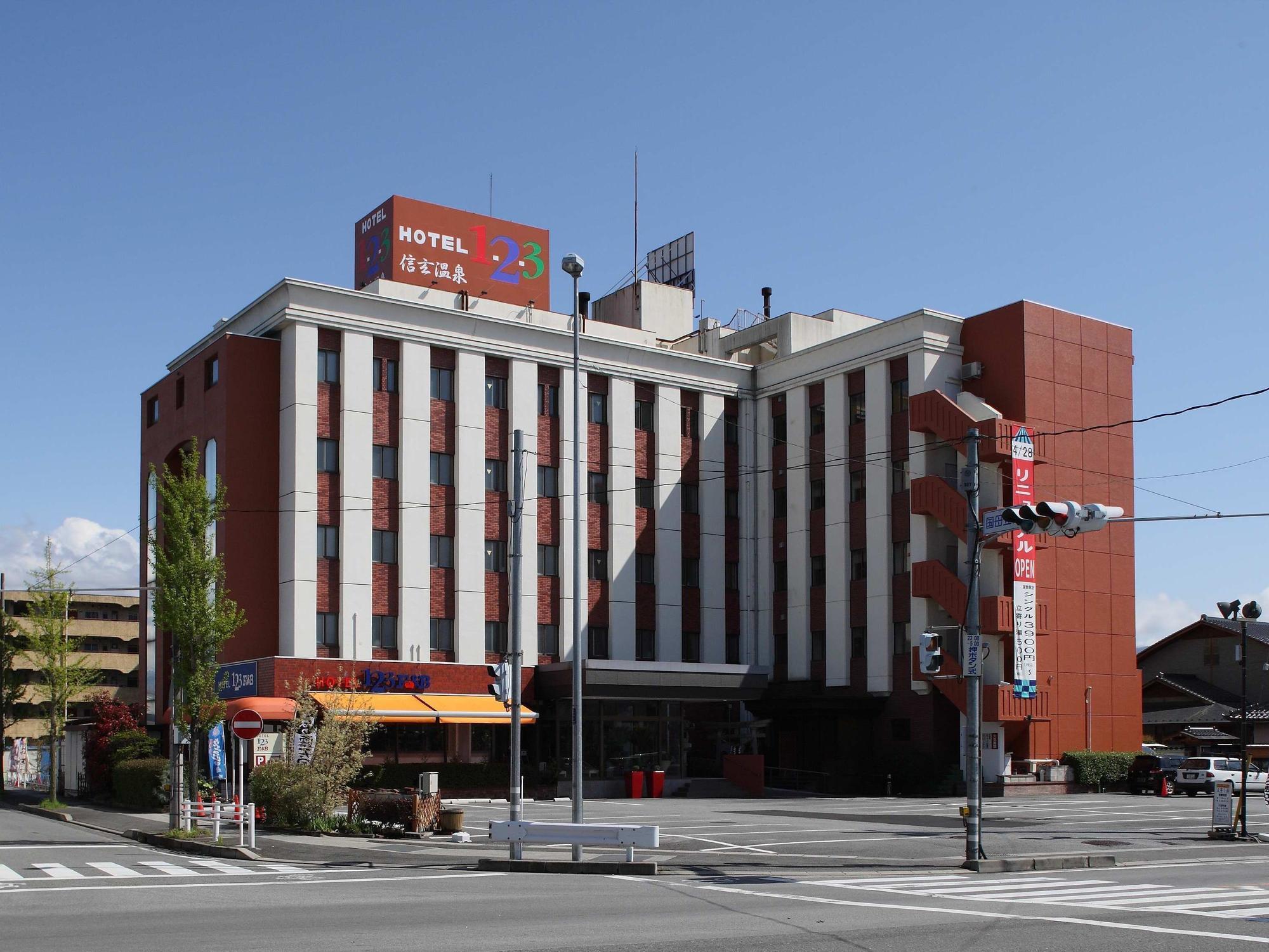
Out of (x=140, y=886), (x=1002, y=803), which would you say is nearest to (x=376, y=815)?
(x=140, y=886)

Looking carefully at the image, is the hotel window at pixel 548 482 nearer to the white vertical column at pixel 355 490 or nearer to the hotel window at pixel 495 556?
the hotel window at pixel 495 556

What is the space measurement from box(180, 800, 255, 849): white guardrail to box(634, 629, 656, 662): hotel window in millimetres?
25453

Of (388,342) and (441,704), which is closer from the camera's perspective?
(441,704)

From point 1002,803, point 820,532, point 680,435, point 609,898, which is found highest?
point 680,435

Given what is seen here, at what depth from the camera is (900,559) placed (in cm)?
5206

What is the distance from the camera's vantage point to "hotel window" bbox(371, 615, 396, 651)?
48.9 metres

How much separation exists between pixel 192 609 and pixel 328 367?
17494 millimetres

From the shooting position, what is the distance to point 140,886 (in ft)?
67.3

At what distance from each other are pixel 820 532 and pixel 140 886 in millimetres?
38559

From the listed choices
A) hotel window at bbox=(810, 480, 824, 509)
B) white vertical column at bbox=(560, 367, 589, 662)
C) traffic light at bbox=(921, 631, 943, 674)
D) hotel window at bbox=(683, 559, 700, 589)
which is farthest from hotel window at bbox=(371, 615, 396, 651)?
traffic light at bbox=(921, 631, 943, 674)

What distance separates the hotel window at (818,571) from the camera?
5559cm

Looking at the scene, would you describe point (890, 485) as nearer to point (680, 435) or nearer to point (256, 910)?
point (680, 435)

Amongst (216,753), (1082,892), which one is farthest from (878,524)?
(1082,892)

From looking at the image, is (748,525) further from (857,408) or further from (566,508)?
(566,508)
